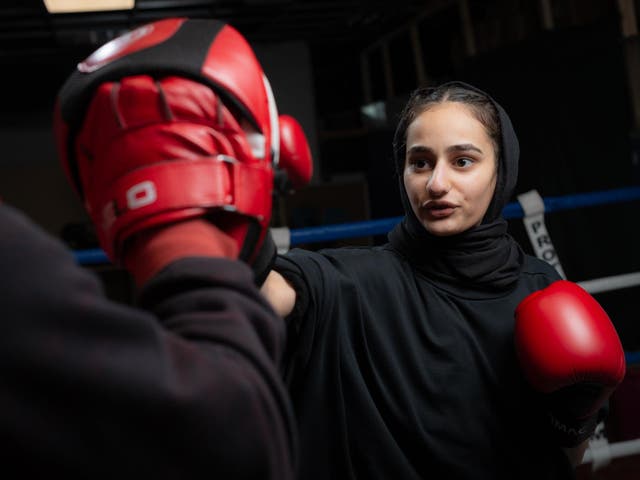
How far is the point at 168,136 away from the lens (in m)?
0.64

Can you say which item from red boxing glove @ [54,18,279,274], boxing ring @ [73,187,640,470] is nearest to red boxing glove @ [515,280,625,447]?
red boxing glove @ [54,18,279,274]

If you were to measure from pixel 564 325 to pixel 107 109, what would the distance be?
2.66ft

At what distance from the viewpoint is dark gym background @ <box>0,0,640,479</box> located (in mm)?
3934

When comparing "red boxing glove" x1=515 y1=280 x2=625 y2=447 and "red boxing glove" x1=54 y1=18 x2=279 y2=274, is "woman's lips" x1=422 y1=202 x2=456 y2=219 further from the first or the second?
"red boxing glove" x1=54 y1=18 x2=279 y2=274

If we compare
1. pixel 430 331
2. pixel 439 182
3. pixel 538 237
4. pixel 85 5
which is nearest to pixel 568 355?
pixel 430 331

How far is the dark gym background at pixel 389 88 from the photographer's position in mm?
3934

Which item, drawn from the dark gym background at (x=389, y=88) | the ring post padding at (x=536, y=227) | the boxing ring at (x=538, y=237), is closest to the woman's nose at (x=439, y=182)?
the boxing ring at (x=538, y=237)

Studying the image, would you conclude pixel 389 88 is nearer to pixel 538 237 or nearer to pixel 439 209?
pixel 538 237

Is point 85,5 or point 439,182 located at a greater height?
point 85,5

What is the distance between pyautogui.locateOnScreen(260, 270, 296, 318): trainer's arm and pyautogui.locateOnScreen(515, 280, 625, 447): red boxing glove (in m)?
0.39

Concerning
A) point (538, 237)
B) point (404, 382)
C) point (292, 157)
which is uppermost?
point (292, 157)

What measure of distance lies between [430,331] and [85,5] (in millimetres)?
4756

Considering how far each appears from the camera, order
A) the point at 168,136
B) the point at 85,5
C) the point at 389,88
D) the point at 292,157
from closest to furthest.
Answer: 1. the point at 168,136
2. the point at 292,157
3. the point at 85,5
4. the point at 389,88

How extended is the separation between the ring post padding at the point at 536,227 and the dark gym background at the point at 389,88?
Answer: 0.63m
